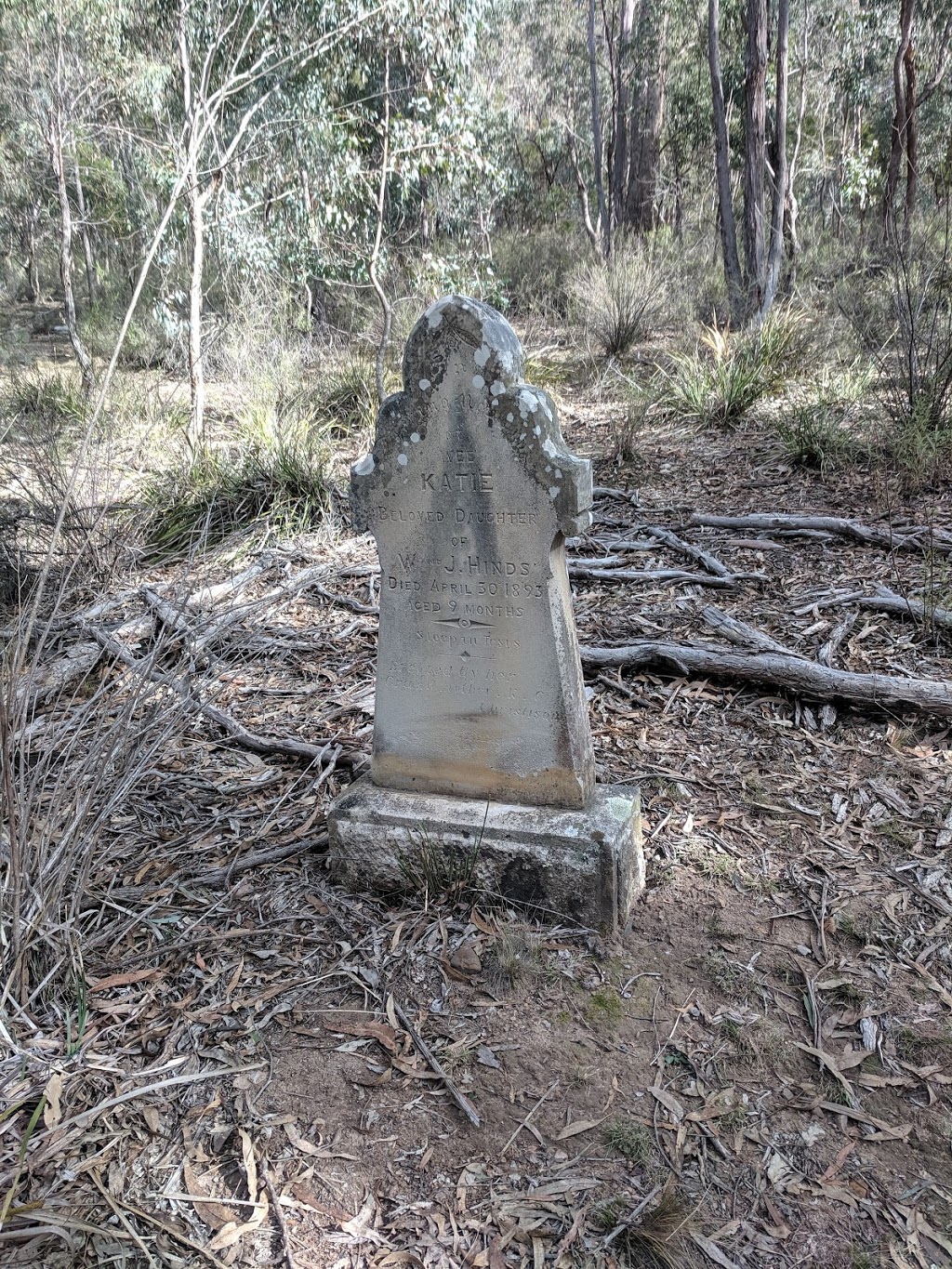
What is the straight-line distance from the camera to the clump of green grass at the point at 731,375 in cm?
790

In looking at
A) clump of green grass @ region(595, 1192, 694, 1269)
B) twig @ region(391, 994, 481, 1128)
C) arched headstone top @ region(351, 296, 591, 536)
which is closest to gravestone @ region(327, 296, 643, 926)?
arched headstone top @ region(351, 296, 591, 536)

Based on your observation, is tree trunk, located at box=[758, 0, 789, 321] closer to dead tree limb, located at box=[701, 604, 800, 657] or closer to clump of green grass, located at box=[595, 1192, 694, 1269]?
dead tree limb, located at box=[701, 604, 800, 657]

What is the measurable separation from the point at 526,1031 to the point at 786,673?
204cm

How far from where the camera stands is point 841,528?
18.0ft

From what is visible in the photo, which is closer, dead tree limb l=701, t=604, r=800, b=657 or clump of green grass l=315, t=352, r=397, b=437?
dead tree limb l=701, t=604, r=800, b=657

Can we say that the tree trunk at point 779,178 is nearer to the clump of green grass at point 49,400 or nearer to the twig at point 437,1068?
the clump of green grass at point 49,400

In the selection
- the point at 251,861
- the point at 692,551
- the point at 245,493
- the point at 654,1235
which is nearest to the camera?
the point at 654,1235

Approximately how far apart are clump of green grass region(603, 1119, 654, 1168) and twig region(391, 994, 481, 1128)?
315mm

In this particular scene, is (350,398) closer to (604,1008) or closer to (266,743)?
(266,743)

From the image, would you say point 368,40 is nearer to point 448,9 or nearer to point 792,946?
point 448,9

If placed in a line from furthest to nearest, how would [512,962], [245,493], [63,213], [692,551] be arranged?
[63,213], [245,493], [692,551], [512,962]

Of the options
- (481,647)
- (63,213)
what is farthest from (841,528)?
(63,213)

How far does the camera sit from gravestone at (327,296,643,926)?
2.61m

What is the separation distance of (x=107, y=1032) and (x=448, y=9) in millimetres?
11526
